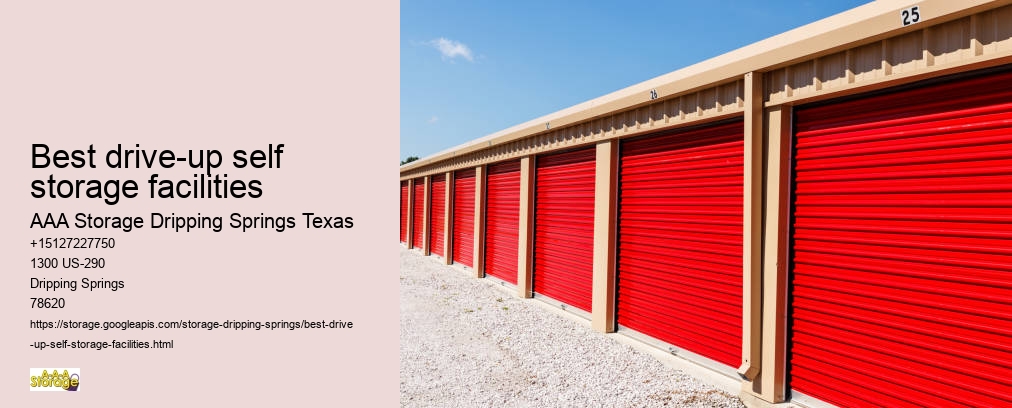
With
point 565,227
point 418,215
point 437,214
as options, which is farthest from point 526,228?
point 418,215

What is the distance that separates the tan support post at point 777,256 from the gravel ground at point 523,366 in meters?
0.47

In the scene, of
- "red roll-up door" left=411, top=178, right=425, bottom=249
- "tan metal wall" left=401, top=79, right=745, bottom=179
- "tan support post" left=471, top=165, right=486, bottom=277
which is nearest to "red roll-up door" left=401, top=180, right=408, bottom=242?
"red roll-up door" left=411, top=178, right=425, bottom=249

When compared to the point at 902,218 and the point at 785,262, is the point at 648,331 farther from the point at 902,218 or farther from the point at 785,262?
the point at 902,218

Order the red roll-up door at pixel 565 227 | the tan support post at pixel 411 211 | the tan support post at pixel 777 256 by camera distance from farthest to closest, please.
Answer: the tan support post at pixel 411 211, the red roll-up door at pixel 565 227, the tan support post at pixel 777 256

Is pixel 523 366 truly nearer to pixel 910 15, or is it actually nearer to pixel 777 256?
pixel 777 256

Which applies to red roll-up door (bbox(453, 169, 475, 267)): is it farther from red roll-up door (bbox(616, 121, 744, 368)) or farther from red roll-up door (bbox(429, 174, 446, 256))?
red roll-up door (bbox(616, 121, 744, 368))

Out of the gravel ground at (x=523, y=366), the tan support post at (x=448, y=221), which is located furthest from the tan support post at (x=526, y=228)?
the tan support post at (x=448, y=221)

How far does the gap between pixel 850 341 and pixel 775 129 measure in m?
2.23

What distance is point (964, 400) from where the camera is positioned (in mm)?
4465

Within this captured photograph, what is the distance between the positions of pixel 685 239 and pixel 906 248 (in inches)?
107

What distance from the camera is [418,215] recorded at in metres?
22.6

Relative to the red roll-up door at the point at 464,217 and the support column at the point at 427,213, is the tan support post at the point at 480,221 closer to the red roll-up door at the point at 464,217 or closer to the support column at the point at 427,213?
the red roll-up door at the point at 464,217

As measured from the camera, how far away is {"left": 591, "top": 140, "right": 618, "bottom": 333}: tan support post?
338 inches

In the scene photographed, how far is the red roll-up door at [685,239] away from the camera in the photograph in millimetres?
6535
